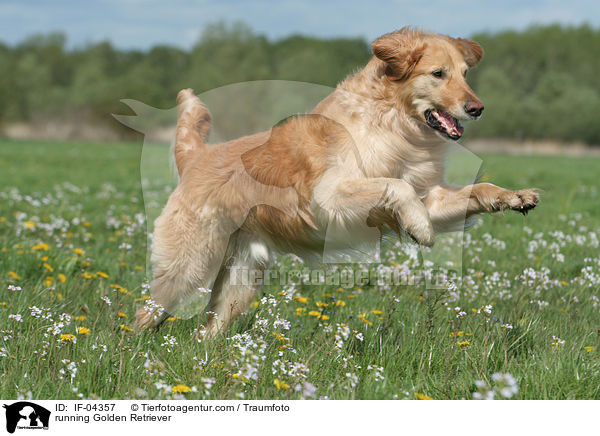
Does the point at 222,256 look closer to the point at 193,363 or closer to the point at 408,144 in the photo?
the point at 193,363

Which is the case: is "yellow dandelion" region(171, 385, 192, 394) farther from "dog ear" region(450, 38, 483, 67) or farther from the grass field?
"dog ear" region(450, 38, 483, 67)

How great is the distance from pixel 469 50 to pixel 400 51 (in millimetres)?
533

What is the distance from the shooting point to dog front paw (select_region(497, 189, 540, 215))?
3.42 meters

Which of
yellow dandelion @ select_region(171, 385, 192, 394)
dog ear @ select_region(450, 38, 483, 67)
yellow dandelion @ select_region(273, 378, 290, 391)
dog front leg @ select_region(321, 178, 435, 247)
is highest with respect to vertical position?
dog ear @ select_region(450, 38, 483, 67)

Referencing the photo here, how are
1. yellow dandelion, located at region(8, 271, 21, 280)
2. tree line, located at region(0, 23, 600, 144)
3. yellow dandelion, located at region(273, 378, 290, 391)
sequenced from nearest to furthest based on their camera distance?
yellow dandelion, located at region(273, 378, 290, 391)
yellow dandelion, located at region(8, 271, 21, 280)
tree line, located at region(0, 23, 600, 144)

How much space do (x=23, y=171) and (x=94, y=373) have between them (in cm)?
1195

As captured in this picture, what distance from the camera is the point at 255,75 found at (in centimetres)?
3506

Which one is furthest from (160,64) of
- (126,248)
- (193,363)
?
(193,363)

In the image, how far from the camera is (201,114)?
14.6ft

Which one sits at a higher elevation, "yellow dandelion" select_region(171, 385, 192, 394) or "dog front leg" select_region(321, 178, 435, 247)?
"dog front leg" select_region(321, 178, 435, 247)
